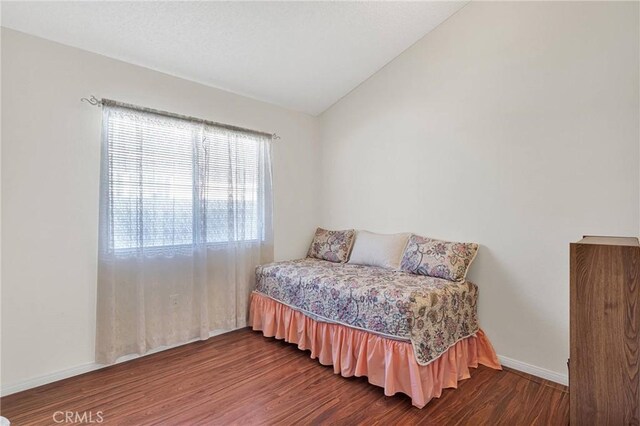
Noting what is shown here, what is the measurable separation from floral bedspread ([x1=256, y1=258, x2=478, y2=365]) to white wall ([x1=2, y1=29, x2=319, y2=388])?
1.51 m

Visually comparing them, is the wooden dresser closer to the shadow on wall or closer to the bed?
the bed

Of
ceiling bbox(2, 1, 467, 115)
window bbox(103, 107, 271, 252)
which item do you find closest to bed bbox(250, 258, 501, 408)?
window bbox(103, 107, 271, 252)

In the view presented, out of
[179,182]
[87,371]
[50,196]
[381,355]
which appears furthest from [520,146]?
[87,371]

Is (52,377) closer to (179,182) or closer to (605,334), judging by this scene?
(179,182)

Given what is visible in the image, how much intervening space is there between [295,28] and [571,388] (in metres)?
2.71

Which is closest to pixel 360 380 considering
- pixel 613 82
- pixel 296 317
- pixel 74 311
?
pixel 296 317

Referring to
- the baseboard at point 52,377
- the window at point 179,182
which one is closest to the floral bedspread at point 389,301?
the window at point 179,182

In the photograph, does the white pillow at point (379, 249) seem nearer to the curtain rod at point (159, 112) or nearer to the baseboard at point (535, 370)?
the baseboard at point (535, 370)

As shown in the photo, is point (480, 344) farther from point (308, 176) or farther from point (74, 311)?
point (74, 311)

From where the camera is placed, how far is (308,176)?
147 inches

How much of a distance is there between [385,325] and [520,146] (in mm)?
1668

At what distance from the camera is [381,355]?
2.01 m

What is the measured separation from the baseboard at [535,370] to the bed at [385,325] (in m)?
0.09

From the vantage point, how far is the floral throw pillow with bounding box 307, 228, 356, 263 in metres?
3.26
